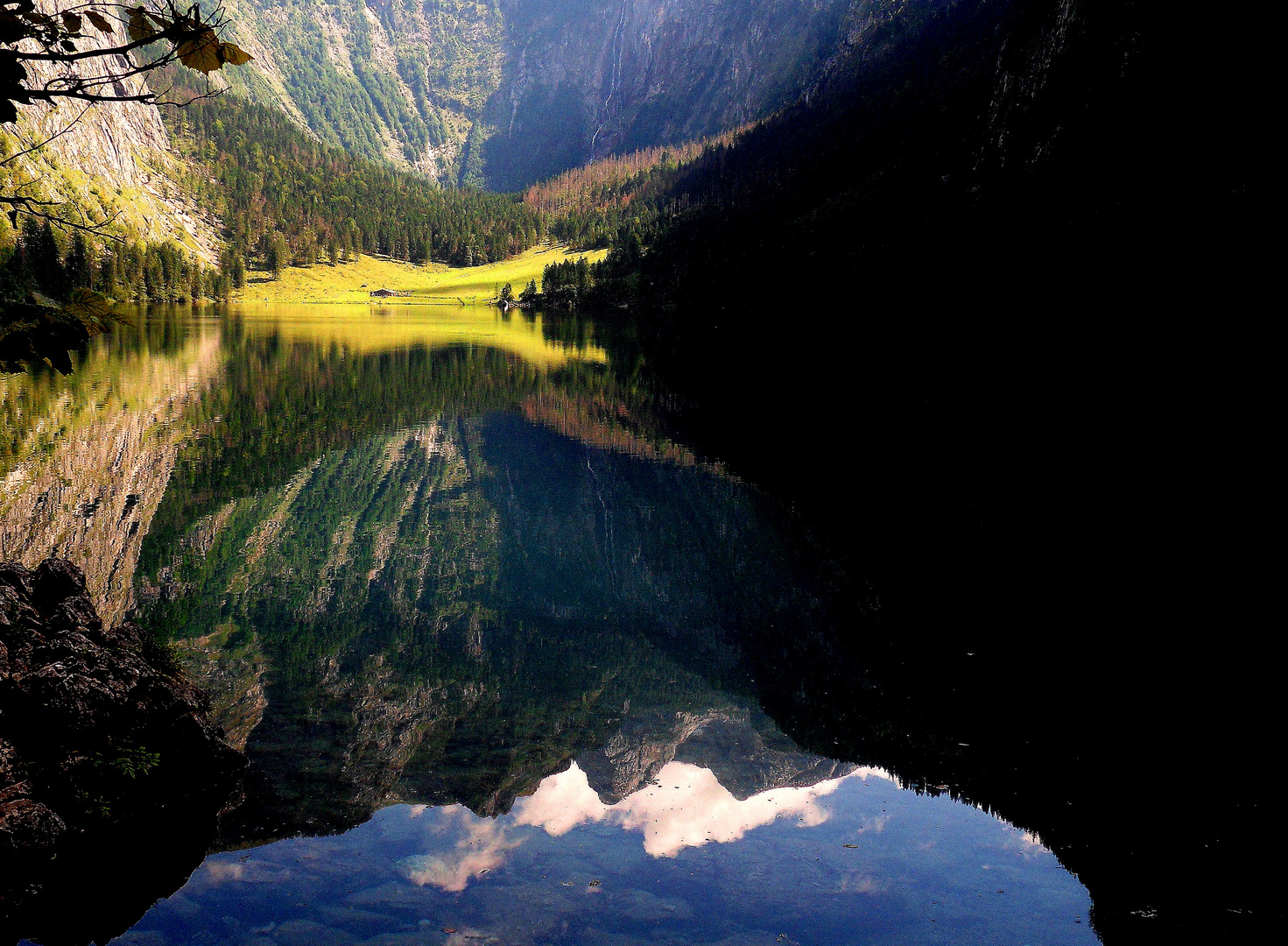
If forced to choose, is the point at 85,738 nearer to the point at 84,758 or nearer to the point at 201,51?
the point at 84,758

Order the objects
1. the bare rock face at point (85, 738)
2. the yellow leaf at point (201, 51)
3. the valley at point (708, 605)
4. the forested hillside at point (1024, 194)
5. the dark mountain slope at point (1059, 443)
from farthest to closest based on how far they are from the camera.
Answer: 1. the forested hillside at point (1024, 194)
2. the dark mountain slope at point (1059, 443)
3. the bare rock face at point (85, 738)
4. the valley at point (708, 605)
5. the yellow leaf at point (201, 51)

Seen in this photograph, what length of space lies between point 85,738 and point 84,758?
313mm

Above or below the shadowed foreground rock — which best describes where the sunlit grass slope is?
above

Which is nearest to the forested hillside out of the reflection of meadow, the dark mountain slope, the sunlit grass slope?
the dark mountain slope

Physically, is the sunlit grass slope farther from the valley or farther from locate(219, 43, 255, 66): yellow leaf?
locate(219, 43, 255, 66): yellow leaf

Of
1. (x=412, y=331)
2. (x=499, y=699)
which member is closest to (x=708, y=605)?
(x=499, y=699)

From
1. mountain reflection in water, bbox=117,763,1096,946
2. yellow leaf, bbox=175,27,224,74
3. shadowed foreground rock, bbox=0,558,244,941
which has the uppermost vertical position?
yellow leaf, bbox=175,27,224,74

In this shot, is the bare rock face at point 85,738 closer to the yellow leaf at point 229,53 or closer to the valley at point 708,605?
the valley at point 708,605

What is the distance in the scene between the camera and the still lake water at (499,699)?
9.94m

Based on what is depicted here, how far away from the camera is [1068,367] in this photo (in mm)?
50094

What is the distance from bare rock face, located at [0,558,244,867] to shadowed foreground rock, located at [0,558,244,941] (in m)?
0.01

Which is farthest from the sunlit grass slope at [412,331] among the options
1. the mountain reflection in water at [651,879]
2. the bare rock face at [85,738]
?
the mountain reflection in water at [651,879]

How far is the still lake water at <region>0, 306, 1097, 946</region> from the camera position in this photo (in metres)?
9.94

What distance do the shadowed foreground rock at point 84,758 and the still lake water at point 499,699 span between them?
74 centimetres
